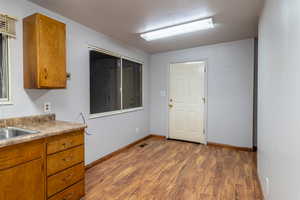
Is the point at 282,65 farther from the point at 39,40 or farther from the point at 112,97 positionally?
the point at 112,97

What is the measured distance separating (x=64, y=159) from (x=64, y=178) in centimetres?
20

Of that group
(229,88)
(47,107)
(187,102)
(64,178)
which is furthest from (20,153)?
(229,88)

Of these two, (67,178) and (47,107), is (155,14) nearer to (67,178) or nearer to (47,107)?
(47,107)

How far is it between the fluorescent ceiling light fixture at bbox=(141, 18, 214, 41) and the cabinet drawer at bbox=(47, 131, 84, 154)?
214 centimetres

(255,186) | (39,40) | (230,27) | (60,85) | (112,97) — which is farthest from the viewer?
(112,97)

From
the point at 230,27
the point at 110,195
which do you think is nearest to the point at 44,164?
the point at 110,195

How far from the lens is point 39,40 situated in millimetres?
1764

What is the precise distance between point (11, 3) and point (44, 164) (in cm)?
179

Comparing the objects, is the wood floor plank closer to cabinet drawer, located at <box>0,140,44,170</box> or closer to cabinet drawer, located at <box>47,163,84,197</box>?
cabinet drawer, located at <box>47,163,84,197</box>

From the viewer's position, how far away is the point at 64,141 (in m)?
1.72

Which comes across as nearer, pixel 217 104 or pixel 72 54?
pixel 72 54

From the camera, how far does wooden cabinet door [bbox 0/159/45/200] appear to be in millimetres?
1292

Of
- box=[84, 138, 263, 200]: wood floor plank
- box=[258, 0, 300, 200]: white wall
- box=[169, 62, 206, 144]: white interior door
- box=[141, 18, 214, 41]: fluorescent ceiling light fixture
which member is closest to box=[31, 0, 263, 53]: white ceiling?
box=[141, 18, 214, 41]: fluorescent ceiling light fixture

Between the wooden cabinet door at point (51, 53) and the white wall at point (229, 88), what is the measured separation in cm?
292
